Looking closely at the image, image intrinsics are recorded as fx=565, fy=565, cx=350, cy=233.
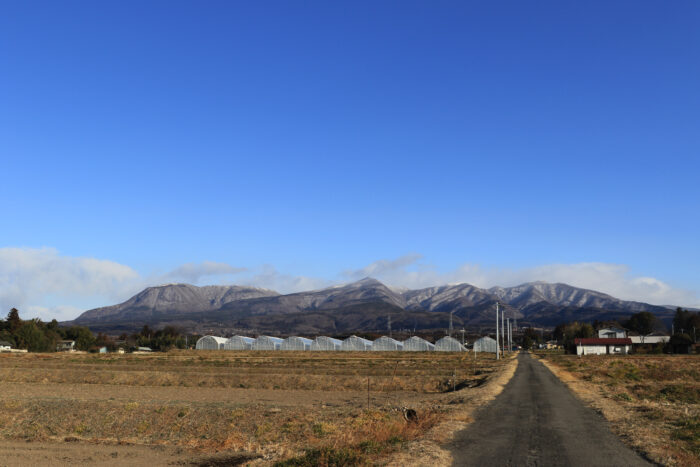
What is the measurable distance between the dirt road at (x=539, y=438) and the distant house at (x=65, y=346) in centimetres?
16201

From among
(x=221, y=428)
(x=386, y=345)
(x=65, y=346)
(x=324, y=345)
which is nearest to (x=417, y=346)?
(x=386, y=345)

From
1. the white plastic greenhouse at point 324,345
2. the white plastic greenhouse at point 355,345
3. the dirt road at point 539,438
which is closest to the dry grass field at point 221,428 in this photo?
the dirt road at point 539,438

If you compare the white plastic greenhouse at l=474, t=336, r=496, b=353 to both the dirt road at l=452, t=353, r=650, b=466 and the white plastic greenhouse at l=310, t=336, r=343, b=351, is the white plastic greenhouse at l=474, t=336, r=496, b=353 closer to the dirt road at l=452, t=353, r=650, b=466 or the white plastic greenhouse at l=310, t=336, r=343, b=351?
the white plastic greenhouse at l=310, t=336, r=343, b=351

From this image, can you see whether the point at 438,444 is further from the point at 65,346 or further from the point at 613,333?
the point at 613,333

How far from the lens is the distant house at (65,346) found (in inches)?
6479

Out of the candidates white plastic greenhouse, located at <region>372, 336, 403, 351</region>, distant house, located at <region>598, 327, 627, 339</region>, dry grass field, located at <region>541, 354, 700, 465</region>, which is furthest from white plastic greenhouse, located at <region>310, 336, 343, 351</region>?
dry grass field, located at <region>541, 354, 700, 465</region>

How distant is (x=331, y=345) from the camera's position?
16875cm

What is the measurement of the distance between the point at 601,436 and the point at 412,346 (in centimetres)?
14885

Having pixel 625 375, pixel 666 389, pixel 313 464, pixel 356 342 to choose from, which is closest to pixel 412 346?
pixel 356 342

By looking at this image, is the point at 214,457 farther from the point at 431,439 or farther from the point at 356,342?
the point at 356,342

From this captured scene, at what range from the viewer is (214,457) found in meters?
23.0

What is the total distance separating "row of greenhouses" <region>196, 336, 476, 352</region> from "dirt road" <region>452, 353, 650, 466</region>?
13466 cm

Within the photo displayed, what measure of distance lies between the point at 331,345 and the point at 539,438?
150100 mm

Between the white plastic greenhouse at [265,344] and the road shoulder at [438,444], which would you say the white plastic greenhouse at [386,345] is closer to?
the white plastic greenhouse at [265,344]
